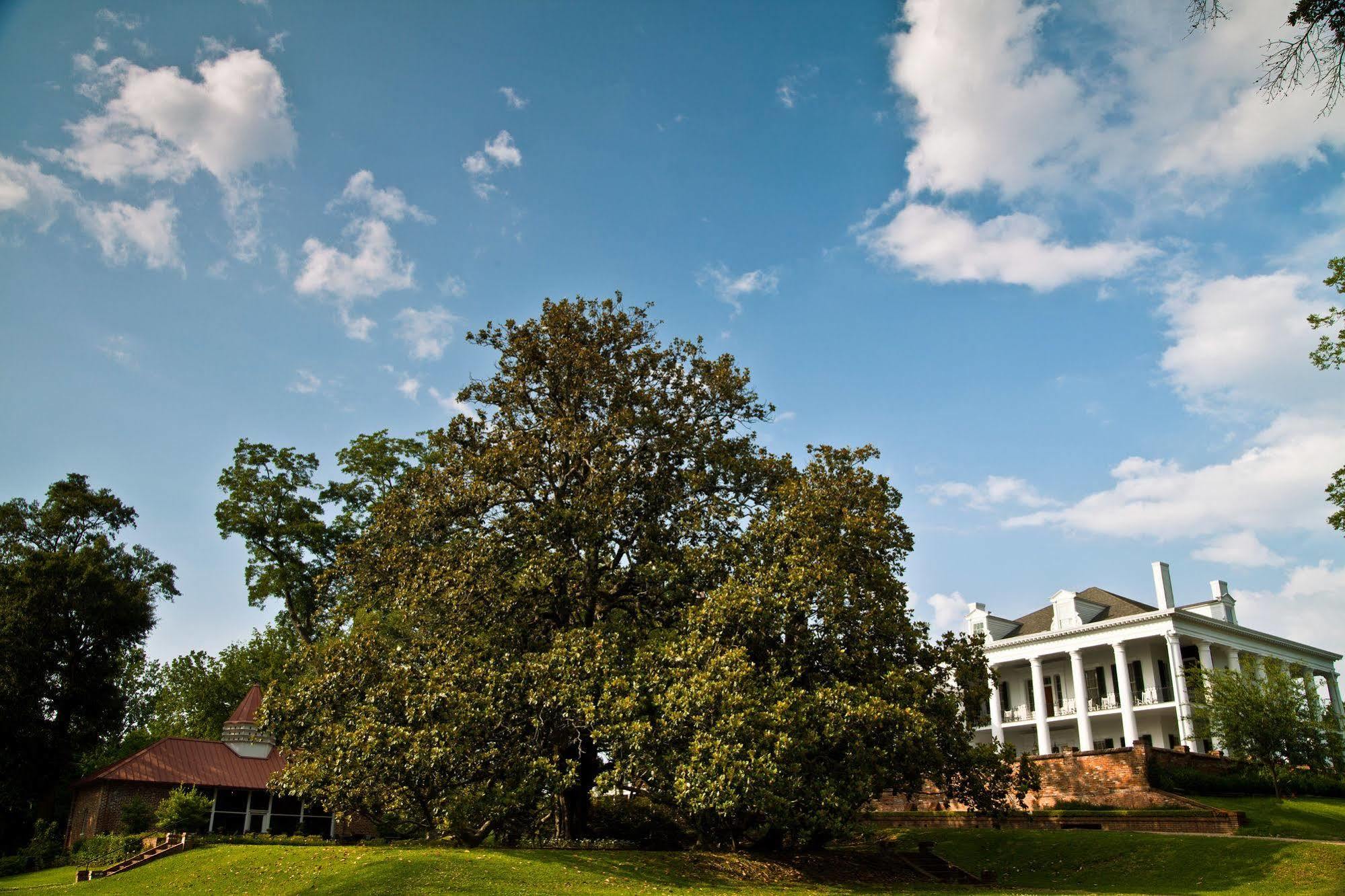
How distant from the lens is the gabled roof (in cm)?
4716

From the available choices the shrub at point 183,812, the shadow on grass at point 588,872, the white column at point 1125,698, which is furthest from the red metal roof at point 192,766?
the white column at point 1125,698

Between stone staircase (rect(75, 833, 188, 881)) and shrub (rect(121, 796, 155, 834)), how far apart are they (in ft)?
12.6

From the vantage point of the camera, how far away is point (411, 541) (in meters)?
26.7

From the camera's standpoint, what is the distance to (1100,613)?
4881 cm

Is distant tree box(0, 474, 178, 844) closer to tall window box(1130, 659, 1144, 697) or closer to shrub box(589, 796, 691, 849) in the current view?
shrub box(589, 796, 691, 849)

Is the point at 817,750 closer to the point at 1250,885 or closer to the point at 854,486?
the point at 854,486

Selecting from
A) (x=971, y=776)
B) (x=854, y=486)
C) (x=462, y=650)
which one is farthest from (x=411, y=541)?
(x=971, y=776)

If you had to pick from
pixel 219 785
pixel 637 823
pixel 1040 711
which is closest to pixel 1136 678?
pixel 1040 711

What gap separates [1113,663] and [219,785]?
44.6 metres

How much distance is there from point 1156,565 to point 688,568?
3305 cm

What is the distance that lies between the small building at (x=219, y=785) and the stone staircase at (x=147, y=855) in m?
4.58

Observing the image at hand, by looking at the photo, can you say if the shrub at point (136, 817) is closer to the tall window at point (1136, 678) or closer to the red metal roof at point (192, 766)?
the red metal roof at point (192, 766)

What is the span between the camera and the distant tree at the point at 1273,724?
31562mm

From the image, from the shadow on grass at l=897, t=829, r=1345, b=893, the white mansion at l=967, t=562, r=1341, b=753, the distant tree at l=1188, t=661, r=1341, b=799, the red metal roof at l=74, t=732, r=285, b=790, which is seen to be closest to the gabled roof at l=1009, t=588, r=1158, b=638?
the white mansion at l=967, t=562, r=1341, b=753
